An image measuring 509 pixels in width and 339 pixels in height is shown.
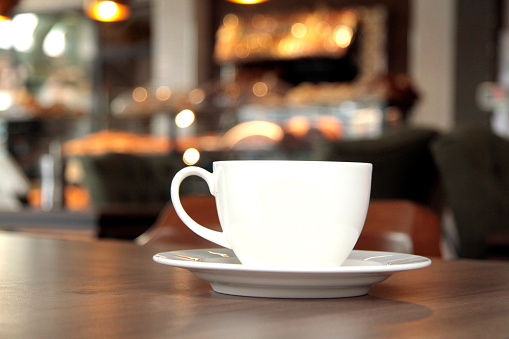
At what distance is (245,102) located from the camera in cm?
442

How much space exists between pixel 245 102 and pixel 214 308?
13.4ft

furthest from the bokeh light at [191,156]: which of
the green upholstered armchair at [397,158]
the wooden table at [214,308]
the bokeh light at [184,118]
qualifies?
the wooden table at [214,308]

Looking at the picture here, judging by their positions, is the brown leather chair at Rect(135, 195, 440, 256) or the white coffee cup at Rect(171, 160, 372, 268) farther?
the brown leather chair at Rect(135, 195, 440, 256)

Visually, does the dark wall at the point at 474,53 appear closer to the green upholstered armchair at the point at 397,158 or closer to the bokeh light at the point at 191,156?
the bokeh light at the point at 191,156

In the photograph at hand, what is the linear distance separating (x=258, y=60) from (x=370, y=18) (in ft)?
4.13

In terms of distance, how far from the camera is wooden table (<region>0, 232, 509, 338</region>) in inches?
12.1

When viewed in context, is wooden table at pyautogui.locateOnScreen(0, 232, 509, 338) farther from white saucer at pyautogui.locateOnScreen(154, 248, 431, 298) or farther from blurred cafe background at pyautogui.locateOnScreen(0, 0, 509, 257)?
blurred cafe background at pyautogui.locateOnScreen(0, 0, 509, 257)

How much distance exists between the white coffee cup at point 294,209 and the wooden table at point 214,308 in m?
0.04

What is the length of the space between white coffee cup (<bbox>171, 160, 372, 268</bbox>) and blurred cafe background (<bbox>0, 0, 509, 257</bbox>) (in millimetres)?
1065

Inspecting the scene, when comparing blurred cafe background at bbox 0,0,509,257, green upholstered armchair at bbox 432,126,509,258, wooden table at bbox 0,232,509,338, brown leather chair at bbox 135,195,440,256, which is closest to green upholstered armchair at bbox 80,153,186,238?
blurred cafe background at bbox 0,0,509,257

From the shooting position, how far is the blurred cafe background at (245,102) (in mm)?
2135

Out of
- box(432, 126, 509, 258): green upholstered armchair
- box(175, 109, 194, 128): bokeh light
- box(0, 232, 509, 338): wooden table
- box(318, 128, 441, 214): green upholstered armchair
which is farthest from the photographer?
box(175, 109, 194, 128): bokeh light

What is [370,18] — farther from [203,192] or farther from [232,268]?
[232,268]

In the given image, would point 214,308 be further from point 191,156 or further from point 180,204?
point 191,156
